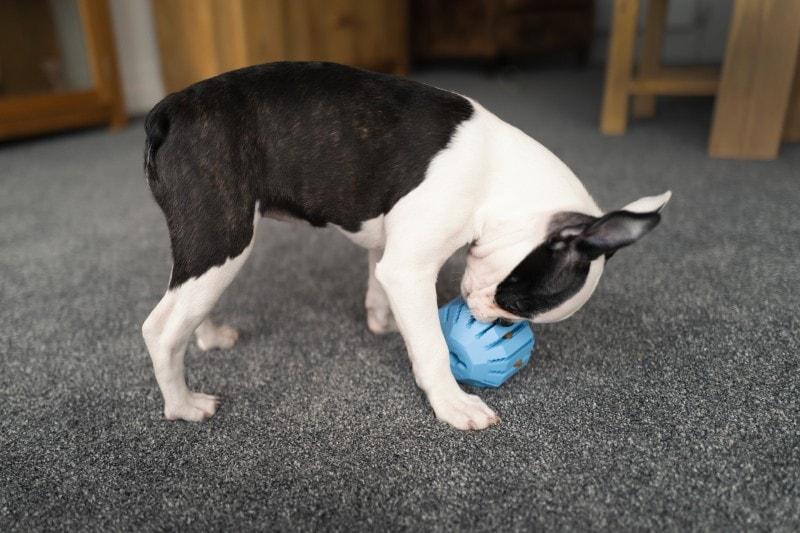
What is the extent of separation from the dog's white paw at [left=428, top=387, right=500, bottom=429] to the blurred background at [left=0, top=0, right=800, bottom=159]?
2.01m

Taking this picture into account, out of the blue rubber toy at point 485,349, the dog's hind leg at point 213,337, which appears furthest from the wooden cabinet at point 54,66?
the blue rubber toy at point 485,349

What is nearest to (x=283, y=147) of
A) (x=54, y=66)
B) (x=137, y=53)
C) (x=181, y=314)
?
(x=181, y=314)

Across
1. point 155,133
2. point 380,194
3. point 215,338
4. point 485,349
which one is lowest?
point 215,338

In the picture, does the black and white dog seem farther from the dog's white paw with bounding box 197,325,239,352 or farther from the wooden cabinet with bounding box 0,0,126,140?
the wooden cabinet with bounding box 0,0,126,140

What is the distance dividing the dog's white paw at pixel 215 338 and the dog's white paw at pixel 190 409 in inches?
9.0

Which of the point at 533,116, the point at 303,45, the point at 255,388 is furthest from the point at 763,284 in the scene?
the point at 303,45

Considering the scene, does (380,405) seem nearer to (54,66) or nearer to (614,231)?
(614,231)

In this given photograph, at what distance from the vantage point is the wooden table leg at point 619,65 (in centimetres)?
278

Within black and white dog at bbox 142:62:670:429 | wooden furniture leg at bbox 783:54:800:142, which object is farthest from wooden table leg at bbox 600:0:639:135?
black and white dog at bbox 142:62:670:429

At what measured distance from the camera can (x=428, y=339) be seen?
3.46ft

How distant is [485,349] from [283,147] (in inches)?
19.5

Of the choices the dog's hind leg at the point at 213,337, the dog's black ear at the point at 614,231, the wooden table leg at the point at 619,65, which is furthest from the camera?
the wooden table leg at the point at 619,65

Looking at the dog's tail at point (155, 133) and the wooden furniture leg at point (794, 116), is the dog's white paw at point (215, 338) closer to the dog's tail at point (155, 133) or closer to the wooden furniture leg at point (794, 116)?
the dog's tail at point (155, 133)

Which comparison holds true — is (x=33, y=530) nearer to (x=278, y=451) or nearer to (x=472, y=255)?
(x=278, y=451)
